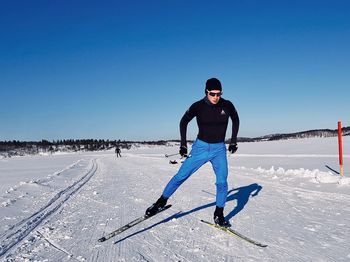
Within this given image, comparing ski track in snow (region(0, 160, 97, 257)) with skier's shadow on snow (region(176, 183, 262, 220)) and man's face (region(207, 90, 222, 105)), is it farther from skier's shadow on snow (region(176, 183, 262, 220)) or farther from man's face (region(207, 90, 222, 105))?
man's face (region(207, 90, 222, 105))

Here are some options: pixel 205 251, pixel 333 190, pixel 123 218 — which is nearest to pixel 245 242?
pixel 205 251

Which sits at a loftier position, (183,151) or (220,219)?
(183,151)

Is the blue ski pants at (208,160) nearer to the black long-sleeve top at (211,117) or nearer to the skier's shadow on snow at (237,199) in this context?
the black long-sleeve top at (211,117)

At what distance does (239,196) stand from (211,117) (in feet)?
13.3

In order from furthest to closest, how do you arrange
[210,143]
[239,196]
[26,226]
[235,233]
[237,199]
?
1. [239,196]
2. [237,199]
3. [26,226]
4. [210,143]
5. [235,233]

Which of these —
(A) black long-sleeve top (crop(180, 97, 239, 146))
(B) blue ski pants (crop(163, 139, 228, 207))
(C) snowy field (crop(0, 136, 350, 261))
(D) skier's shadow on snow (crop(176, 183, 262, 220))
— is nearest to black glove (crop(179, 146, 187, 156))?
(B) blue ski pants (crop(163, 139, 228, 207))

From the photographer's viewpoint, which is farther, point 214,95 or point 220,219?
point 220,219

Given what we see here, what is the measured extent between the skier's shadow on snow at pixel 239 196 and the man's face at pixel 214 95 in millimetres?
2223

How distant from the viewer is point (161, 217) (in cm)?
675

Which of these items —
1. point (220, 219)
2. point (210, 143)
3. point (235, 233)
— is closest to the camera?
point (235, 233)

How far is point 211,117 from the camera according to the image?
5883 millimetres

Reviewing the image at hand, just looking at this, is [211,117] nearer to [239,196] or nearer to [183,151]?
[183,151]

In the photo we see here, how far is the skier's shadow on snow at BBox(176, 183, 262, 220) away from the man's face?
222 cm

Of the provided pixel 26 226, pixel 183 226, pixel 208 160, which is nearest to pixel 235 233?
pixel 183 226
